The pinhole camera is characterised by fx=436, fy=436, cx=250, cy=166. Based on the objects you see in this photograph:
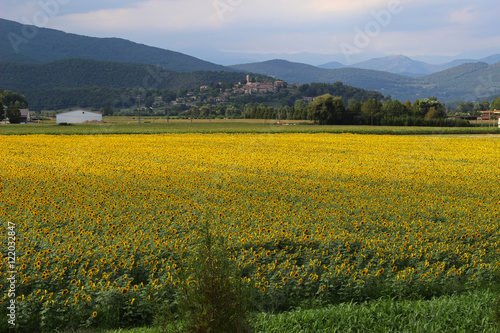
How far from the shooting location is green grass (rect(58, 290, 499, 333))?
5914 millimetres

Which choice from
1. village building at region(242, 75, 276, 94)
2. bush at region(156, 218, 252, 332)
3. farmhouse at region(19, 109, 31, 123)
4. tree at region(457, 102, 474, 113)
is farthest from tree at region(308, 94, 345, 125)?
tree at region(457, 102, 474, 113)

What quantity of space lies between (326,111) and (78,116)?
71695mm

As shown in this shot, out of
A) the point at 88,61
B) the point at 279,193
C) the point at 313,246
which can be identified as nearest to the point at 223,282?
the point at 313,246

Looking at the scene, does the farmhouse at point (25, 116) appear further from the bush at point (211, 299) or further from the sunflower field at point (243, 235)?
the bush at point (211, 299)

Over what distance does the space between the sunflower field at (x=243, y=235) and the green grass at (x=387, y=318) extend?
2.07ft

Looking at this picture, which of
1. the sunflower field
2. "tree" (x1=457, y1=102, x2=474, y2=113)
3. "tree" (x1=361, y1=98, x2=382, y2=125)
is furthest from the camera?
"tree" (x1=457, y1=102, x2=474, y2=113)

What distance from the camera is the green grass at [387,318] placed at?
591 cm

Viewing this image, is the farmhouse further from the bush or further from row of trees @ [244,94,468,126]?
the bush

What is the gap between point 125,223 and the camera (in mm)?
10422

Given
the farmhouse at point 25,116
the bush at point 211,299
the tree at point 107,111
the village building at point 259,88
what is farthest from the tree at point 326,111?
the bush at point 211,299

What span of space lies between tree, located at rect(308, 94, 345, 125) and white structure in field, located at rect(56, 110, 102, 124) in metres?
60.4

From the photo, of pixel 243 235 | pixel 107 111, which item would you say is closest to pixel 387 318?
pixel 243 235

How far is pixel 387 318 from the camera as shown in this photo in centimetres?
623

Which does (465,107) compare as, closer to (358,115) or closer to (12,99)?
(358,115)
